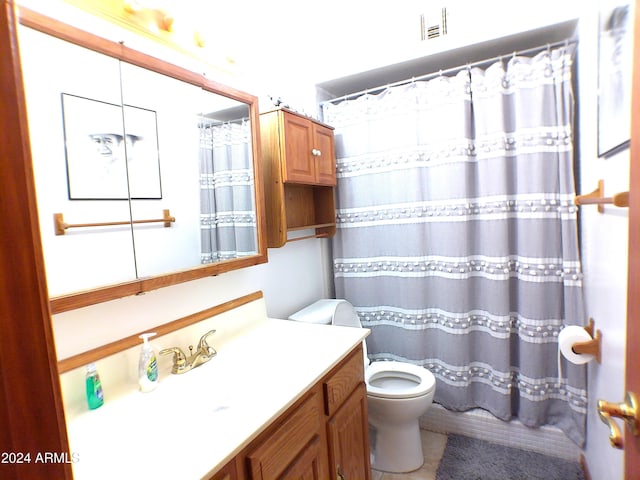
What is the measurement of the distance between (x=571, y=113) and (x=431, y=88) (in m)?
0.71

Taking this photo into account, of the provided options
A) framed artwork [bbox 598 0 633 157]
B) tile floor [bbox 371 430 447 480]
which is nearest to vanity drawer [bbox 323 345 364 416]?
tile floor [bbox 371 430 447 480]

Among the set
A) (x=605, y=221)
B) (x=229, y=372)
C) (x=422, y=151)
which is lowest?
(x=229, y=372)

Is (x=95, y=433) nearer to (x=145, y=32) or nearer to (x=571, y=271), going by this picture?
(x=145, y=32)

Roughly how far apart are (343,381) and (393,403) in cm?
54

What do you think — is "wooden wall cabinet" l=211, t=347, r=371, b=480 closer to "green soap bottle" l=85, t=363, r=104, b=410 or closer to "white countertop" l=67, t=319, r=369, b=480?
"white countertop" l=67, t=319, r=369, b=480

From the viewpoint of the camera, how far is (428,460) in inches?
73.9

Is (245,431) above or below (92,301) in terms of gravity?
below

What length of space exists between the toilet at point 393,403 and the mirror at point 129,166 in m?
0.71

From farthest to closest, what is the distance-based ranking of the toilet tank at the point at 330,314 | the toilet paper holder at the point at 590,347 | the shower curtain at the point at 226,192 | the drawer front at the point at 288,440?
the toilet tank at the point at 330,314
the shower curtain at the point at 226,192
the toilet paper holder at the point at 590,347
the drawer front at the point at 288,440

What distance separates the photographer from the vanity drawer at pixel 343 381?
1.23 meters

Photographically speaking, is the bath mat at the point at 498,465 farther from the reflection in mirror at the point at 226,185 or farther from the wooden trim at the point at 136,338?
the reflection in mirror at the point at 226,185

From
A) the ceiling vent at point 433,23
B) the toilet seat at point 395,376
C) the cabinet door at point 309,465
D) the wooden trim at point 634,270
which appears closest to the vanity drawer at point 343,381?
the cabinet door at point 309,465

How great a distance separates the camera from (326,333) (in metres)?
1.53

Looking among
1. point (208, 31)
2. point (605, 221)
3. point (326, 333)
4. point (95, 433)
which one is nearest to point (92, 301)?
point (95, 433)
